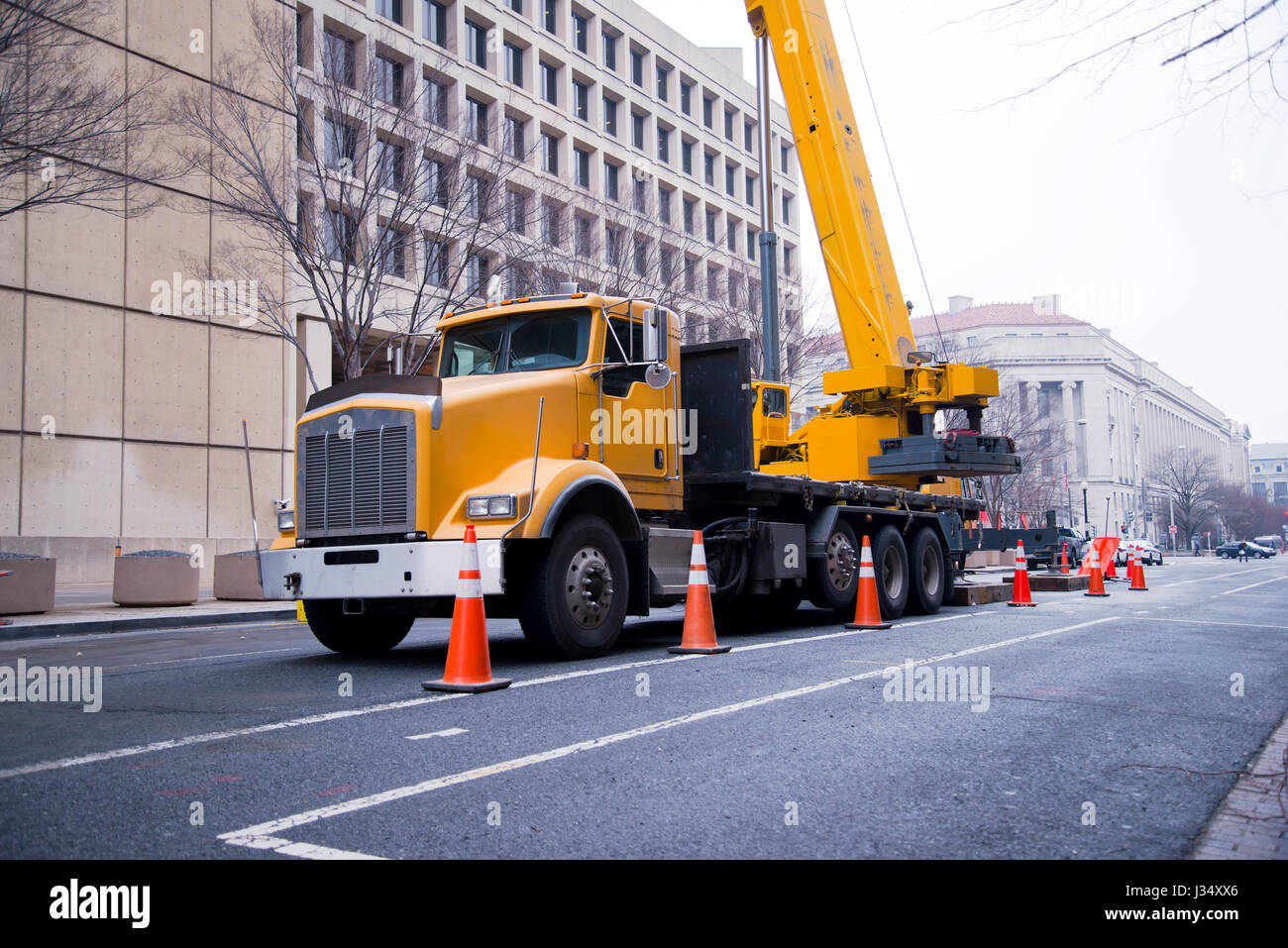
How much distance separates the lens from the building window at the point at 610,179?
42.2 meters

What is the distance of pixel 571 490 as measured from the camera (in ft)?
26.5

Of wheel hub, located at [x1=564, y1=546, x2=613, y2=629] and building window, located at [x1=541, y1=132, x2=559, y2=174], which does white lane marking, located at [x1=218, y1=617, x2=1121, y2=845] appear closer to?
wheel hub, located at [x1=564, y1=546, x2=613, y2=629]

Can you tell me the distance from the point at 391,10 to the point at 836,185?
2285cm

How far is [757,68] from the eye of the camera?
59.4 feet

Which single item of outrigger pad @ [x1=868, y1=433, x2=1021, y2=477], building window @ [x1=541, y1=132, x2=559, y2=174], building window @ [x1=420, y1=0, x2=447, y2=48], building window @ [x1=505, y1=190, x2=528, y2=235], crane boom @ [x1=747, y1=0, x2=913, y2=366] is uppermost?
building window @ [x1=420, y1=0, x2=447, y2=48]

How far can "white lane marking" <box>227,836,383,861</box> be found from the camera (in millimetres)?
3428

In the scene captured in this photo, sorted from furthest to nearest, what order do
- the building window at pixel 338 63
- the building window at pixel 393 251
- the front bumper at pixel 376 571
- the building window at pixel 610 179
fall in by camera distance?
1. the building window at pixel 610 179
2. the building window at pixel 393 251
3. the building window at pixel 338 63
4. the front bumper at pixel 376 571

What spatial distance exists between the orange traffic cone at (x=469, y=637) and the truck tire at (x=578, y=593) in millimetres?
1039

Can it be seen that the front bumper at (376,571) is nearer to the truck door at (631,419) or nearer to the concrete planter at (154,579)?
the truck door at (631,419)

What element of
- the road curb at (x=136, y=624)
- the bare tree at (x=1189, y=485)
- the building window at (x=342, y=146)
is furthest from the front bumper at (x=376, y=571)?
the bare tree at (x=1189, y=485)

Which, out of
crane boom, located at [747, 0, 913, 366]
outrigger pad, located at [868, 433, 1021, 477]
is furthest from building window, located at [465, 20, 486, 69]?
outrigger pad, located at [868, 433, 1021, 477]

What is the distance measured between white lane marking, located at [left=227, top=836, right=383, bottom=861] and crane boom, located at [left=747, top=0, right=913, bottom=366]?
1204 centimetres

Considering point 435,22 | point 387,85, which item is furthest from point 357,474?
point 435,22
